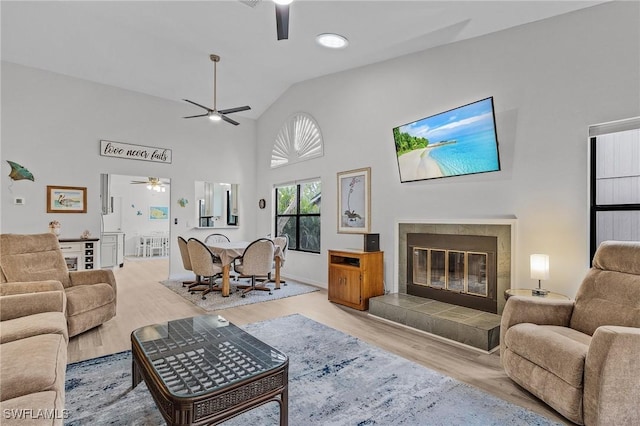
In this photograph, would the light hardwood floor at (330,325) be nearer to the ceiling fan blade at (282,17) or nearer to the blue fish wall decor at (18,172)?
the blue fish wall decor at (18,172)

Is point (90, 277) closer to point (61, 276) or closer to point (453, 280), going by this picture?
point (61, 276)

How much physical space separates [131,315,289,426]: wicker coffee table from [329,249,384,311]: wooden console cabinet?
7.63 ft

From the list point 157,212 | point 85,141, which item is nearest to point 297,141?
point 85,141

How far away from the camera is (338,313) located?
13.6 feet

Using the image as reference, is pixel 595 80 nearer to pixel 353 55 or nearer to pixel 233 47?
pixel 353 55

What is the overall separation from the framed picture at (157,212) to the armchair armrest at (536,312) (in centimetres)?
1032

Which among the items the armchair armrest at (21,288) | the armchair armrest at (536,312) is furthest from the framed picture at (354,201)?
the armchair armrest at (21,288)

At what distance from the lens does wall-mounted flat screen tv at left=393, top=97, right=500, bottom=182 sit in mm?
3391

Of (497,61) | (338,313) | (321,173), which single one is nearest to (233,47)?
(321,173)

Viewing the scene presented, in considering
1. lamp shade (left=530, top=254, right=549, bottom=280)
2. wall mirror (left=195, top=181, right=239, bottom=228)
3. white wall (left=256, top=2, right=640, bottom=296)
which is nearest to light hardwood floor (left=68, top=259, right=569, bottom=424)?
lamp shade (left=530, top=254, right=549, bottom=280)

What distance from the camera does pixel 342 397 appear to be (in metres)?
2.20

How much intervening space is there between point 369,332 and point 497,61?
3256mm

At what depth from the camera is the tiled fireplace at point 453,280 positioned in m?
3.25

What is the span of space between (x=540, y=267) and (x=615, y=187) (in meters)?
0.96
